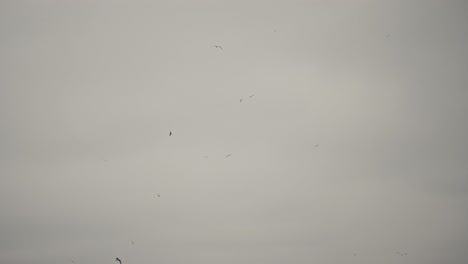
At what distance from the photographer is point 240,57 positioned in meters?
1.21

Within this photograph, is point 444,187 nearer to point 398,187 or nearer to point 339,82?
point 398,187

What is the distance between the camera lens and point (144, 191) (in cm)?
121

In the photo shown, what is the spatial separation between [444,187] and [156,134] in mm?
1181

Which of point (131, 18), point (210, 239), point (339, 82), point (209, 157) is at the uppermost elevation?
point (131, 18)

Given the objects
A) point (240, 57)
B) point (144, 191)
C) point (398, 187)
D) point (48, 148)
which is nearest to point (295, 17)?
point (240, 57)

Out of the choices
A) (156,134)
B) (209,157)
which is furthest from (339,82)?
(156,134)

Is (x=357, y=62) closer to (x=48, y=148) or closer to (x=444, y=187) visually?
(x=444, y=187)

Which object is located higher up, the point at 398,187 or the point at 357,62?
the point at 357,62

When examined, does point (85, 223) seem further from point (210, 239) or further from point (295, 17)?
point (295, 17)

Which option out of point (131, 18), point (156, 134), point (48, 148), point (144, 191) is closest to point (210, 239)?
point (144, 191)

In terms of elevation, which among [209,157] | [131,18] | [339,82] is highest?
[131,18]

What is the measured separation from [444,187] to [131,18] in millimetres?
1415

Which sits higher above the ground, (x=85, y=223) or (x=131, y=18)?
(x=131, y=18)

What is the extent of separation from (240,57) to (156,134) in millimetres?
447
